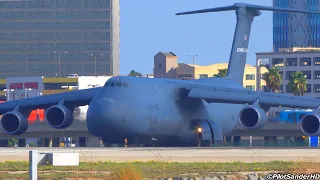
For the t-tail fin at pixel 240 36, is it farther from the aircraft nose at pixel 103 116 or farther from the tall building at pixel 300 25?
the tall building at pixel 300 25

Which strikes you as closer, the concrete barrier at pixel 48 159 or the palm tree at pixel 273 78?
the concrete barrier at pixel 48 159

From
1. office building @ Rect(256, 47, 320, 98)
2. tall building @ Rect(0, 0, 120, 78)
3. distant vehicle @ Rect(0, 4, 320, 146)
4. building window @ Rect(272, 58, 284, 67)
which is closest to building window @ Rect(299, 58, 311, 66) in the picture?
office building @ Rect(256, 47, 320, 98)

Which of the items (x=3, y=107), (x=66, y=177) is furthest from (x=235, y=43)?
(x=66, y=177)

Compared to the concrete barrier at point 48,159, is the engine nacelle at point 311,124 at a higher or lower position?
lower

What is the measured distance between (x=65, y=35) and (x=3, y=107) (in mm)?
84707

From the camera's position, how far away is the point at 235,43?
64812 mm

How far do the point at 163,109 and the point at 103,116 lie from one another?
4615 millimetres

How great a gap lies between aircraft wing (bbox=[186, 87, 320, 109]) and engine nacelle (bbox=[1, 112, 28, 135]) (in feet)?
28.7

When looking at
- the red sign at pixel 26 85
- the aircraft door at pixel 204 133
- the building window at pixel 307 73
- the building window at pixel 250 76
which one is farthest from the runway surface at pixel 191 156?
the building window at pixel 250 76

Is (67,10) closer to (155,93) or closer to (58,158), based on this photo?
(155,93)

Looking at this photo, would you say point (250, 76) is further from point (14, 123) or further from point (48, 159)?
point (48, 159)

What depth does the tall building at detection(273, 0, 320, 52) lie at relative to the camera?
16475cm

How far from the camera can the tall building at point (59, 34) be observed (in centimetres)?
14338

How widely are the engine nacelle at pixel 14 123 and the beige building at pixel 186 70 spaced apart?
83702 mm
